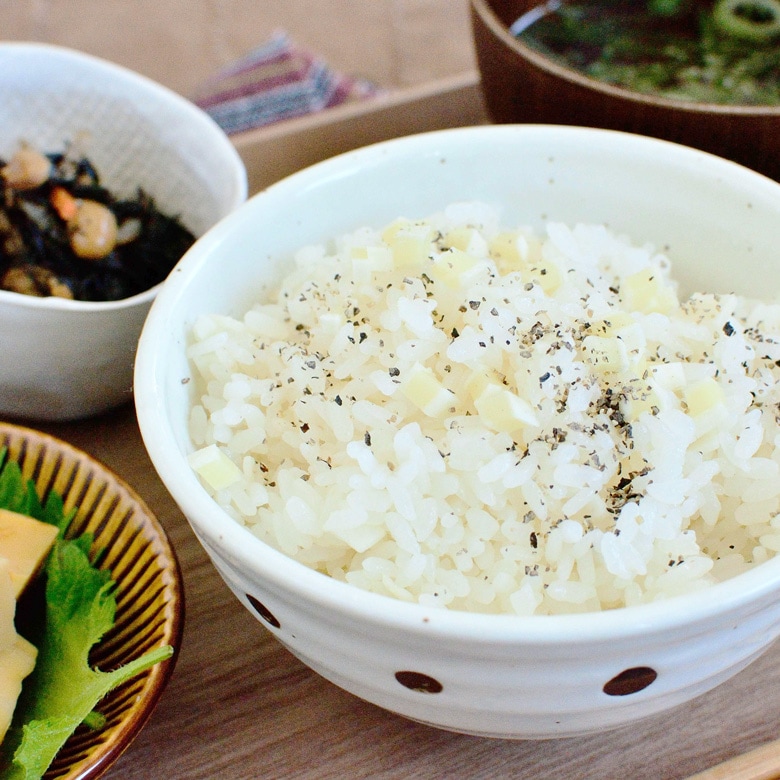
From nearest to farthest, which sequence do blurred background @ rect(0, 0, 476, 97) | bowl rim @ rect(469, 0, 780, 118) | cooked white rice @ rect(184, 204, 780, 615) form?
cooked white rice @ rect(184, 204, 780, 615), bowl rim @ rect(469, 0, 780, 118), blurred background @ rect(0, 0, 476, 97)

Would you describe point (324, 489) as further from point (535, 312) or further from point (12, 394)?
point (12, 394)

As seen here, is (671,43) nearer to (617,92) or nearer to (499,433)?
(617,92)

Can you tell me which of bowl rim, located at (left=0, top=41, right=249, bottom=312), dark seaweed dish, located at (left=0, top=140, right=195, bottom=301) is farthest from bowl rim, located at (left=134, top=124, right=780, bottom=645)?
dark seaweed dish, located at (left=0, top=140, right=195, bottom=301)

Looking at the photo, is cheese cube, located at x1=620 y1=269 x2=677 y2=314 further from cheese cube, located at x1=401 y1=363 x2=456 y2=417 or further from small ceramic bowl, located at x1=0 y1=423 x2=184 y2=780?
small ceramic bowl, located at x1=0 y1=423 x2=184 y2=780

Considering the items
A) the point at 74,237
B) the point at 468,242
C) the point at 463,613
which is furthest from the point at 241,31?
the point at 463,613

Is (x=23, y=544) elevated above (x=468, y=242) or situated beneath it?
situated beneath

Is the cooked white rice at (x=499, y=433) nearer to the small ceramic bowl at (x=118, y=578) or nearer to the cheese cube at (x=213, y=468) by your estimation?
the cheese cube at (x=213, y=468)

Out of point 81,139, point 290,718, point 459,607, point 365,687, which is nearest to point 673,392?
point 459,607
